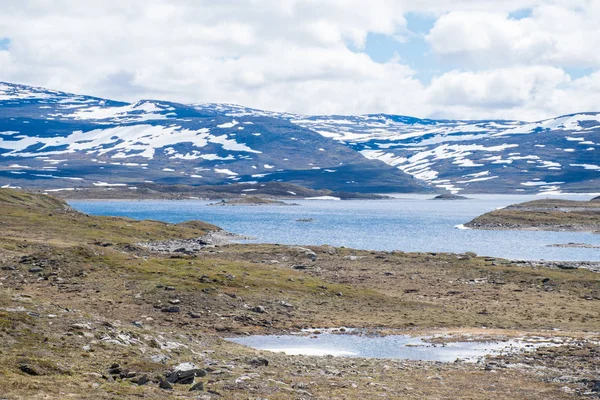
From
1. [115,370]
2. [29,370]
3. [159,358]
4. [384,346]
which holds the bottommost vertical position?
[384,346]

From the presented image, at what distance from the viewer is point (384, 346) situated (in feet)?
140

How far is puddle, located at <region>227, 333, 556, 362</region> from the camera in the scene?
39.9 m

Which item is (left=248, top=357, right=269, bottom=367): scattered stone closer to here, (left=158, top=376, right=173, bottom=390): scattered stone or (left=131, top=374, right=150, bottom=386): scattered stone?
(left=131, top=374, right=150, bottom=386): scattered stone

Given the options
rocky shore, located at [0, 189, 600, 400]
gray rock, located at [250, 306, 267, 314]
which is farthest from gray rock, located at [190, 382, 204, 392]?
gray rock, located at [250, 306, 267, 314]

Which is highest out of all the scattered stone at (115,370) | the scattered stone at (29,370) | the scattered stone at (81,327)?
the scattered stone at (81,327)

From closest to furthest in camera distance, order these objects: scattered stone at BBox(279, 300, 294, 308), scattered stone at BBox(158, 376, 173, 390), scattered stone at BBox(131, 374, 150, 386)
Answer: scattered stone at BBox(158, 376, 173, 390) → scattered stone at BBox(131, 374, 150, 386) → scattered stone at BBox(279, 300, 294, 308)

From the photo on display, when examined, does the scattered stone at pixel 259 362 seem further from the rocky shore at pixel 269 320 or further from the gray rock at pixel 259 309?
the gray rock at pixel 259 309

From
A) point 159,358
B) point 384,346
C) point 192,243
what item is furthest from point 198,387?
point 192,243

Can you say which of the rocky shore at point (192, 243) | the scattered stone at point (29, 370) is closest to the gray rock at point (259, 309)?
the scattered stone at point (29, 370)

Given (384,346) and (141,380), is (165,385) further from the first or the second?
(384,346)

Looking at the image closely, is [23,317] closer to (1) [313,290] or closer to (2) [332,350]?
(2) [332,350]

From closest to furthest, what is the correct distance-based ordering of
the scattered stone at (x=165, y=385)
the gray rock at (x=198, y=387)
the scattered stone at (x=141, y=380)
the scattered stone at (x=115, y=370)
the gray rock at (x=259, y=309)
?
the scattered stone at (x=165, y=385) < the gray rock at (x=198, y=387) < the scattered stone at (x=141, y=380) < the scattered stone at (x=115, y=370) < the gray rock at (x=259, y=309)

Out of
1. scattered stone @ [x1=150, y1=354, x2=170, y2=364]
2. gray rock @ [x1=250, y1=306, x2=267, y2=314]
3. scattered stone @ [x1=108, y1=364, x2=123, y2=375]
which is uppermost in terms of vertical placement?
scattered stone @ [x1=108, y1=364, x2=123, y2=375]

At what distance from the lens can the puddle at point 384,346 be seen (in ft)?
131
